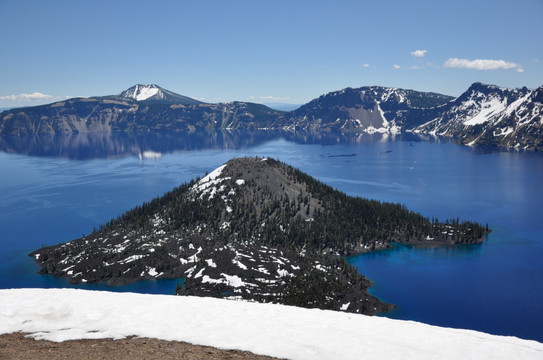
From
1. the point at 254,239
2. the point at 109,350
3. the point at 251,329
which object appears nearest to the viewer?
the point at 109,350

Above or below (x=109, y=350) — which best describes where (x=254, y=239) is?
below

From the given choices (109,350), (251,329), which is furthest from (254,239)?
(109,350)

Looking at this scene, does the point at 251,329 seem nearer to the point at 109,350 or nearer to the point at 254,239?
the point at 109,350

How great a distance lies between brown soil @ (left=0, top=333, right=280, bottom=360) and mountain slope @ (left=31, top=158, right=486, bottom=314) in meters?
68.4

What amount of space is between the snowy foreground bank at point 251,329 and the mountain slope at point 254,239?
61041 mm

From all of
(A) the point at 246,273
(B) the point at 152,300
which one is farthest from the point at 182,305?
(A) the point at 246,273

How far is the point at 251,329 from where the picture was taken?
2730 cm

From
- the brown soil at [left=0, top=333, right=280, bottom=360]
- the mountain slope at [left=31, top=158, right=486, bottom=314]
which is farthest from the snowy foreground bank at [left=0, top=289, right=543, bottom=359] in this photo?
the mountain slope at [left=31, top=158, right=486, bottom=314]

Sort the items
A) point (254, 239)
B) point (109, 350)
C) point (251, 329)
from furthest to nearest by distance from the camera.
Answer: point (254, 239)
point (251, 329)
point (109, 350)

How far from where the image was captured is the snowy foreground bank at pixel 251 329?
80.5 feet

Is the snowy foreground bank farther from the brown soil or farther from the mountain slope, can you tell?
the mountain slope

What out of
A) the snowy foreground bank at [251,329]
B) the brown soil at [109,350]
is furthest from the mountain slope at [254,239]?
the brown soil at [109,350]

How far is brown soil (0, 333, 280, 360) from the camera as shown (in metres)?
22.7

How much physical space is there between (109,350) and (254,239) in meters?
118
